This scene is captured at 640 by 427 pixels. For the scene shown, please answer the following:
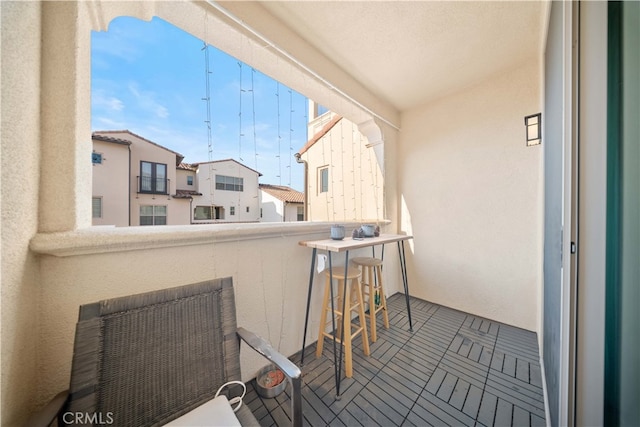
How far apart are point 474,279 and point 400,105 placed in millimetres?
2542

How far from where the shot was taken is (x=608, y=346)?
73 cm

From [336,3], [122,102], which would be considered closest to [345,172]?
[336,3]

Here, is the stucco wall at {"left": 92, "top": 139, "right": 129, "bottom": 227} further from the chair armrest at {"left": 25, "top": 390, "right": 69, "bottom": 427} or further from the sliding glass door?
the sliding glass door

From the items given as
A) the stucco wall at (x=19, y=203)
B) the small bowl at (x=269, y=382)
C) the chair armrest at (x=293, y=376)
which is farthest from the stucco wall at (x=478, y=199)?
the stucco wall at (x=19, y=203)

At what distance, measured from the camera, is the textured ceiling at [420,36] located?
5.21 feet

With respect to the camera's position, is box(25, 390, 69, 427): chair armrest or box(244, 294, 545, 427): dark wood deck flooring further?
box(244, 294, 545, 427): dark wood deck flooring

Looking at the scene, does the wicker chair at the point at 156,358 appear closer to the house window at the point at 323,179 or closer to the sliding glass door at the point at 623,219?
the sliding glass door at the point at 623,219

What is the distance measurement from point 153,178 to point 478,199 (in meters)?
3.51

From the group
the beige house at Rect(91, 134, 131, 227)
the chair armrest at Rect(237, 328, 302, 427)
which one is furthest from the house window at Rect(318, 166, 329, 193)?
the chair armrest at Rect(237, 328, 302, 427)

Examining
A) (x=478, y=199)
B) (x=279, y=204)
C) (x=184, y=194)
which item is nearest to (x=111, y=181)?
(x=184, y=194)

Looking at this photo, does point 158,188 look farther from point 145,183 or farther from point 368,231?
point 368,231

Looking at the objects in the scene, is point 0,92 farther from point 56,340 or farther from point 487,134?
point 487,134

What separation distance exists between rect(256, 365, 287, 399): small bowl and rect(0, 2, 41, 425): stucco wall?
1092 mm

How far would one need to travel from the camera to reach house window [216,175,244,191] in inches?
67.2
